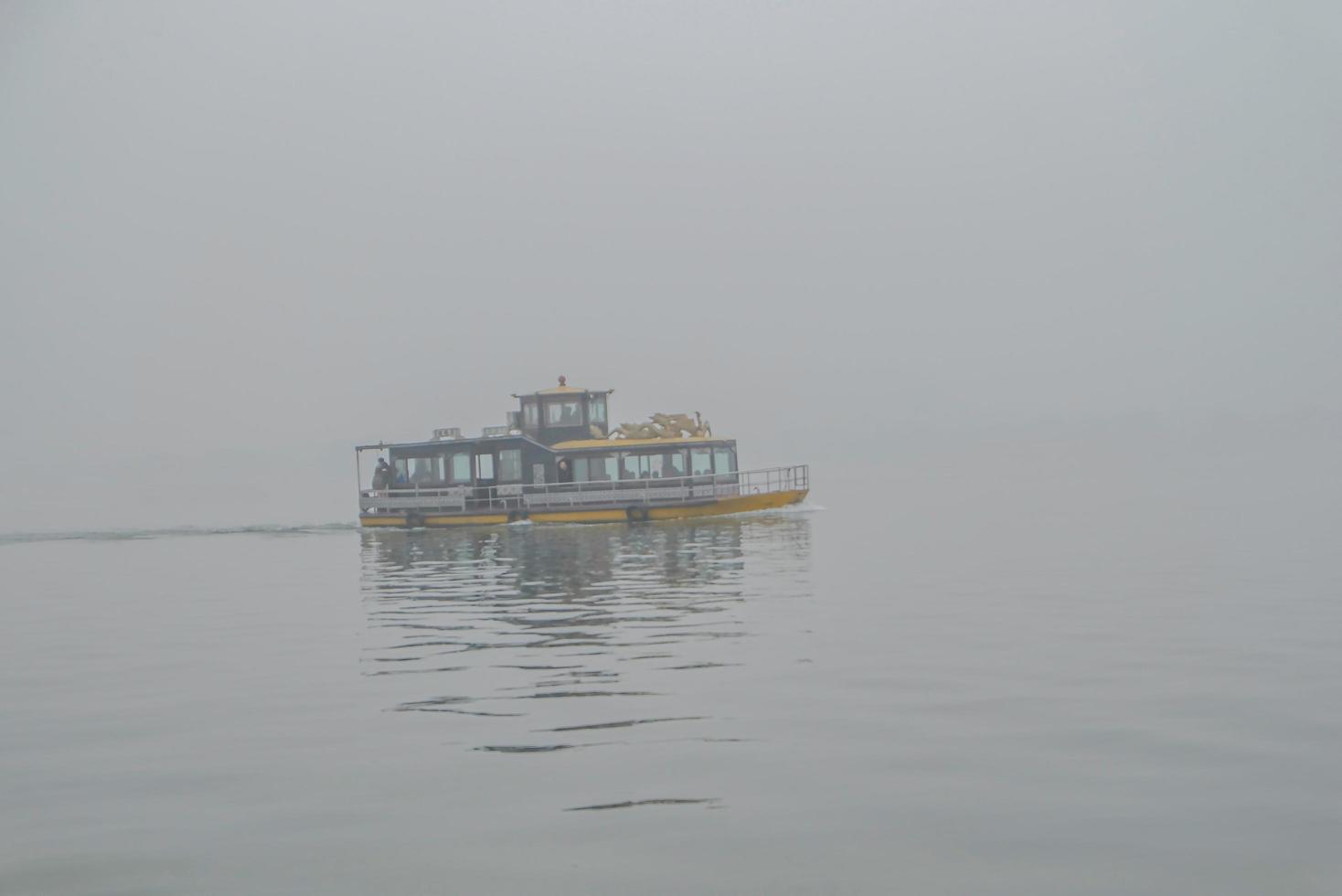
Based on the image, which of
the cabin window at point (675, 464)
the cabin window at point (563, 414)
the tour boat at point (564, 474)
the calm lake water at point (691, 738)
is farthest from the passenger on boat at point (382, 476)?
the calm lake water at point (691, 738)

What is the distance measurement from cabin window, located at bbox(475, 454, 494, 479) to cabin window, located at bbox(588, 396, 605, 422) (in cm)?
441

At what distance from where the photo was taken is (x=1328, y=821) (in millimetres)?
9352

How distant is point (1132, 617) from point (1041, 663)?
5493mm

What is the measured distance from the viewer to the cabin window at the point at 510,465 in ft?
172

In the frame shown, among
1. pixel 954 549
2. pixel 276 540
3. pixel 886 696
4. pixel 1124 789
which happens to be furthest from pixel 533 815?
pixel 276 540

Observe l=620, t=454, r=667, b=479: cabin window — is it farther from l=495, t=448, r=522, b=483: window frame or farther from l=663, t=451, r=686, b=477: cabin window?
l=495, t=448, r=522, b=483: window frame

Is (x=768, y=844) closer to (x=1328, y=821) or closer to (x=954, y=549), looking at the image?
(x=1328, y=821)

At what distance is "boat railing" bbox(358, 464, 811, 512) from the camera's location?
5031 cm

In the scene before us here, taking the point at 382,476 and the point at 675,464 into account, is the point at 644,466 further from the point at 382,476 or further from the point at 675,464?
the point at 382,476

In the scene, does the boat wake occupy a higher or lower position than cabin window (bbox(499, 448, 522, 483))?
lower

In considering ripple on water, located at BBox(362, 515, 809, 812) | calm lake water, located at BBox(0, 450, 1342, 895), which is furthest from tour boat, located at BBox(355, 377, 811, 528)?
calm lake water, located at BBox(0, 450, 1342, 895)

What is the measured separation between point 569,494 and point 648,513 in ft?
10.8

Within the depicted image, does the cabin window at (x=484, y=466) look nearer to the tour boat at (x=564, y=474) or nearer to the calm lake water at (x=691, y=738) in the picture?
the tour boat at (x=564, y=474)

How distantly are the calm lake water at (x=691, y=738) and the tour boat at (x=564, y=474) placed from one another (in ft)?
71.9
